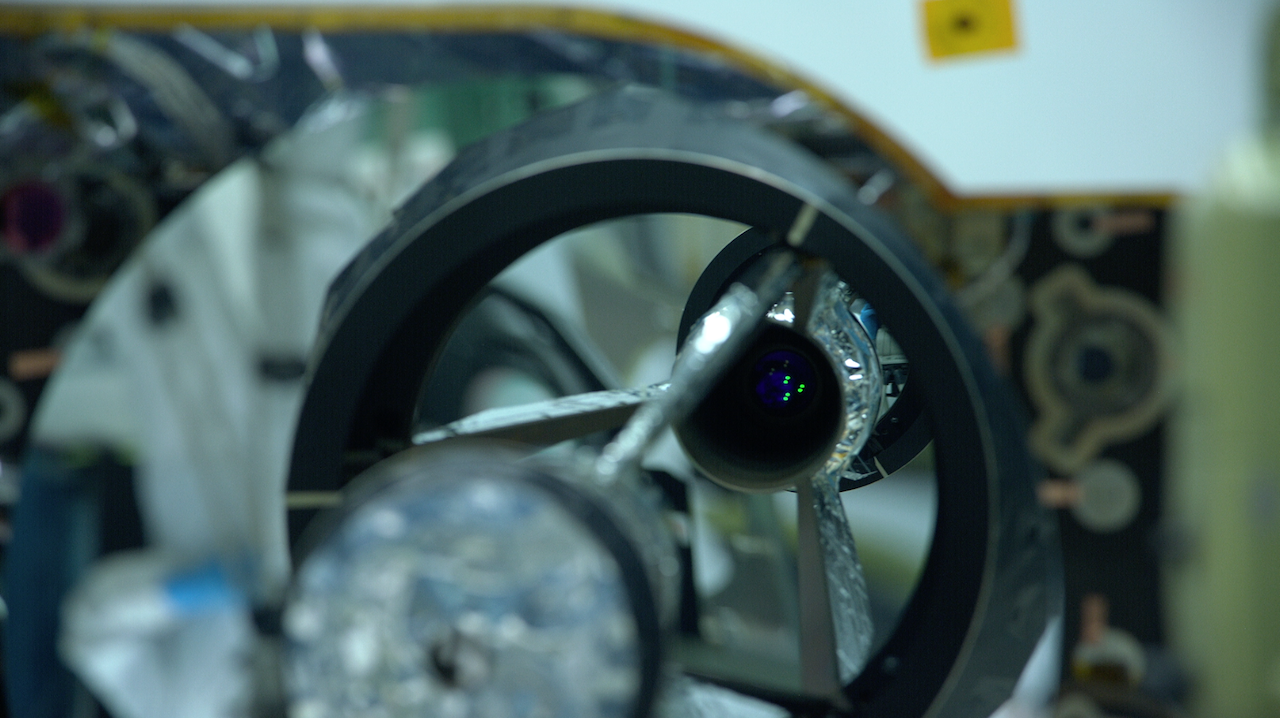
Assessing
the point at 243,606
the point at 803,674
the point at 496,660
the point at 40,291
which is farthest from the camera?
the point at 40,291

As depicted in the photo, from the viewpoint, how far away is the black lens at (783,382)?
328mm

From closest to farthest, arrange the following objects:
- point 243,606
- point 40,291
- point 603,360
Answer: point 603,360
point 243,606
point 40,291

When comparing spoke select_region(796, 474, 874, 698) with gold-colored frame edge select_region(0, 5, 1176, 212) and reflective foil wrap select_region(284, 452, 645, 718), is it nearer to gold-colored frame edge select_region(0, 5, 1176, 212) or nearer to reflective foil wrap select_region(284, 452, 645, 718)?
reflective foil wrap select_region(284, 452, 645, 718)

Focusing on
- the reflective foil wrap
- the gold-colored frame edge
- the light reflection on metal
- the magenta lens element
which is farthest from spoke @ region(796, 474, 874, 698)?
the magenta lens element

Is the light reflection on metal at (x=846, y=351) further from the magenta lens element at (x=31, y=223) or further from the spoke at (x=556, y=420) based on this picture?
the magenta lens element at (x=31, y=223)

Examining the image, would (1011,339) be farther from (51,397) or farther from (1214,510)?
(51,397)

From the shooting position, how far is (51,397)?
933 millimetres

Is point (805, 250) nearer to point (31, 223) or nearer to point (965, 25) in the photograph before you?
point (965, 25)

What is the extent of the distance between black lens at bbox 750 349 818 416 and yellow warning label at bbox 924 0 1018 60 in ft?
2.27

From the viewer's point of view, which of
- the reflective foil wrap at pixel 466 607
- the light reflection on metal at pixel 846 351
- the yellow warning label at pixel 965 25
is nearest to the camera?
the reflective foil wrap at pixel 466 607

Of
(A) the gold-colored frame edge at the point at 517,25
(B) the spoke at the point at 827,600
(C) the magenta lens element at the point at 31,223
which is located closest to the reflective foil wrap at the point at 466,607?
(B) the spoke at the point at 827,600

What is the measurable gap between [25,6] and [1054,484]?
1.21 meters

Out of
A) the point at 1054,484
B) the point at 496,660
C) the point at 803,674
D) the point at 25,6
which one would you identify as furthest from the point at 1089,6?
the point at 25,6

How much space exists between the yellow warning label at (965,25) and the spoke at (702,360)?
0.71 metres
